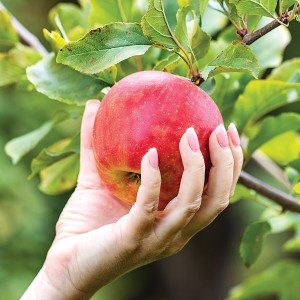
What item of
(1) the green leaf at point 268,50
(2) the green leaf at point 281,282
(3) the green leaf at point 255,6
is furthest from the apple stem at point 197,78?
(2) the green leaf at point 281,282

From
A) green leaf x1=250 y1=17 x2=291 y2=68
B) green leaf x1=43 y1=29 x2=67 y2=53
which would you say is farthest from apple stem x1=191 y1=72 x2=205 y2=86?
green leaf x1=250 y1=17 x2=291 y2=68

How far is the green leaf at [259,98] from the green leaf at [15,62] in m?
0.40

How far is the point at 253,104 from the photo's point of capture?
1179mm

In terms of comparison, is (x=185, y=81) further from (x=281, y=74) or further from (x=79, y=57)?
(x=281, y=74)

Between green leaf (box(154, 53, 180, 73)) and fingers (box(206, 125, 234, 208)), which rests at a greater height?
green leaf (box(154, 53, 180, 73))

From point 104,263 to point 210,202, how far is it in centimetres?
19

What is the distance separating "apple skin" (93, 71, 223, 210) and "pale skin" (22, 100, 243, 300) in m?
0.02

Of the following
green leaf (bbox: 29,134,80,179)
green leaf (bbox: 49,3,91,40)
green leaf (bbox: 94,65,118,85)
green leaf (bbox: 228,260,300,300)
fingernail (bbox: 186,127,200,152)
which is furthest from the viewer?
green leaf (bbox: 228,260,300,300)

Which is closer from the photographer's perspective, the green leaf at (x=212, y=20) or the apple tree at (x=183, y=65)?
the apple tree at (x=183, y=65)

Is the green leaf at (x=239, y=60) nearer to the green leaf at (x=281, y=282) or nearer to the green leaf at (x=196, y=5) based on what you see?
the green leaf at (x=196, y=5)

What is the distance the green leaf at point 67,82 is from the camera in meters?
1.05

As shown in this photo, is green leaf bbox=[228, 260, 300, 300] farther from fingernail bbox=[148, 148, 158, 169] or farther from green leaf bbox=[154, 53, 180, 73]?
fingernail bbox=[148, 148, 158, 169]

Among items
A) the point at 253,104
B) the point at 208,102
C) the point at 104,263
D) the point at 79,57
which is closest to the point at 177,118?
the point at 208,102

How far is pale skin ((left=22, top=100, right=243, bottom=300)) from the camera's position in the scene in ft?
2.72
